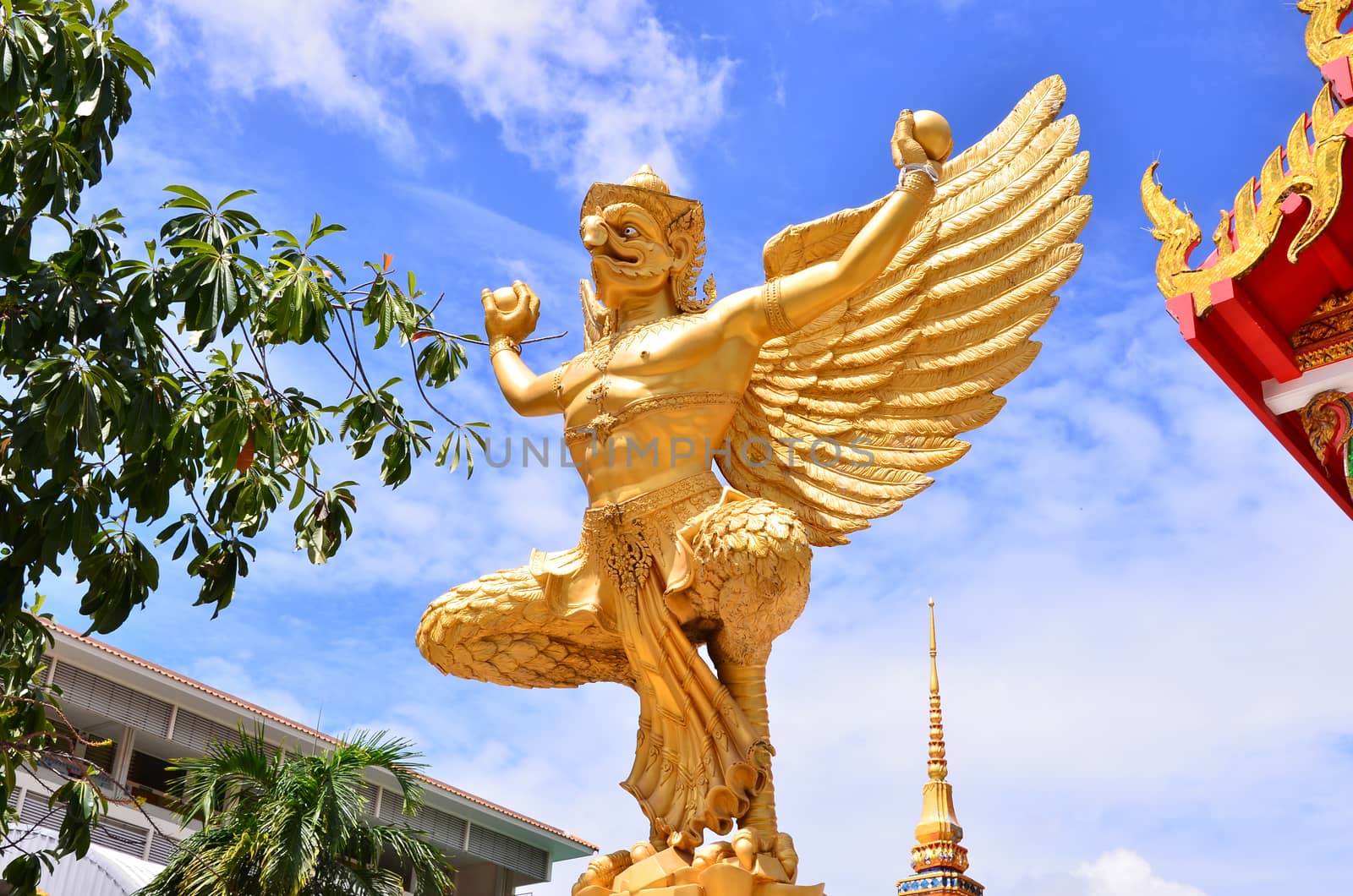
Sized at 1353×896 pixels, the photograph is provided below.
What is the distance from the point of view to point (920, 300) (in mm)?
5371

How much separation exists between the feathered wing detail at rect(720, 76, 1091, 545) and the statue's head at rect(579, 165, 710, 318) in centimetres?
37

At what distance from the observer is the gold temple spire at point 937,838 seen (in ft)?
27.6

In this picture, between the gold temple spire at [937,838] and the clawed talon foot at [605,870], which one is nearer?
the clawed talon foot at [605,870]

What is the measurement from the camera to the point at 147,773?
14336 mm

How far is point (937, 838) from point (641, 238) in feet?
15.9

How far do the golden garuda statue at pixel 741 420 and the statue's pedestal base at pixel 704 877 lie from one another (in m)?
0.02

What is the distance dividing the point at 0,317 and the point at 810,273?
9.05 ft

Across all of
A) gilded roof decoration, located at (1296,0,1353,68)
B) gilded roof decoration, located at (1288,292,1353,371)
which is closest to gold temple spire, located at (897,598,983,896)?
gilded roof decoration, located at (1288,292,1353,371)

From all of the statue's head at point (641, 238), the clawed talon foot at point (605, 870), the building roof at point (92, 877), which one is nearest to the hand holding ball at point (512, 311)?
the statue's head at point (641, 238)

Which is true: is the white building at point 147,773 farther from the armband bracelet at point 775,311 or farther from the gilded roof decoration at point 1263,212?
the gilded roof decoration at point 1263,212

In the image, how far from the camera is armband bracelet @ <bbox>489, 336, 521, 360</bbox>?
5930mm

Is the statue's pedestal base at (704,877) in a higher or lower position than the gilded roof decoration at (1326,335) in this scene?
lower

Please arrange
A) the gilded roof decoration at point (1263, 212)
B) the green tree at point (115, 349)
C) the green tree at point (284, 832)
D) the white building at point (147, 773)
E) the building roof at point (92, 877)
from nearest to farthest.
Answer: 1. the green tree at point (115, 349)
2. the gilded roof decoration at point (1263, 212)
3. the green tree at point (284, 832)
4. the building roof at point (92, 877)
5. the white building at point (147, 773)

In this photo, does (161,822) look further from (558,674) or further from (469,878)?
(558,674)
